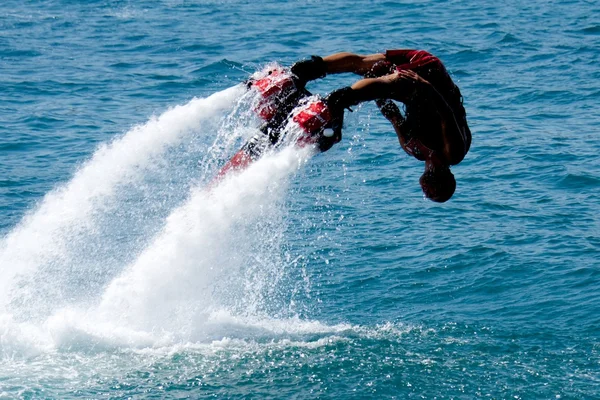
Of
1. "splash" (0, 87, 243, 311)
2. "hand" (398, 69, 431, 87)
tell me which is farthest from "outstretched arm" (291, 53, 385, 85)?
"splash" (0, 87, 243, 311)

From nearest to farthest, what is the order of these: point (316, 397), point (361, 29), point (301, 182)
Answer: point (316, 397)
point (301, 182)
point (361, 29)

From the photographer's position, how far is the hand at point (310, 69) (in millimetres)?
11055

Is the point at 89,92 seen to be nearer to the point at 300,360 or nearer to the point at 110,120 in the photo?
the point at 110,120

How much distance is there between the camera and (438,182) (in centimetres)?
1096

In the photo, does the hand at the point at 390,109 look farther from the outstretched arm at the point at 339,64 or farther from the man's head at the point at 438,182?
the man's head at the point at 438,182

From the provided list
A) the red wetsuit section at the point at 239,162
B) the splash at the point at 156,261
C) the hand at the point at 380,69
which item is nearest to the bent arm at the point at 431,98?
the hand at the point at 380,69

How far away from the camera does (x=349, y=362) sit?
11.9 metres

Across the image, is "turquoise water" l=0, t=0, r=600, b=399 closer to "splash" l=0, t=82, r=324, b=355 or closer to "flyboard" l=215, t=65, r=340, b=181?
"splash" l=0, t=82, r=324, b=355

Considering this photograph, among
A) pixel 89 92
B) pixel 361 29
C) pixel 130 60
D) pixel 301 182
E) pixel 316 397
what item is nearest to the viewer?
pixel 316 397

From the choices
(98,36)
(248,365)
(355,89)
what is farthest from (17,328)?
(98,36)

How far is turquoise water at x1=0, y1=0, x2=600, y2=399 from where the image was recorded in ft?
38.0

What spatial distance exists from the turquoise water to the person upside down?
520mm

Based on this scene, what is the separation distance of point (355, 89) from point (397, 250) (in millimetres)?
6301

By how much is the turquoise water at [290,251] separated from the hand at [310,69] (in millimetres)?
627
